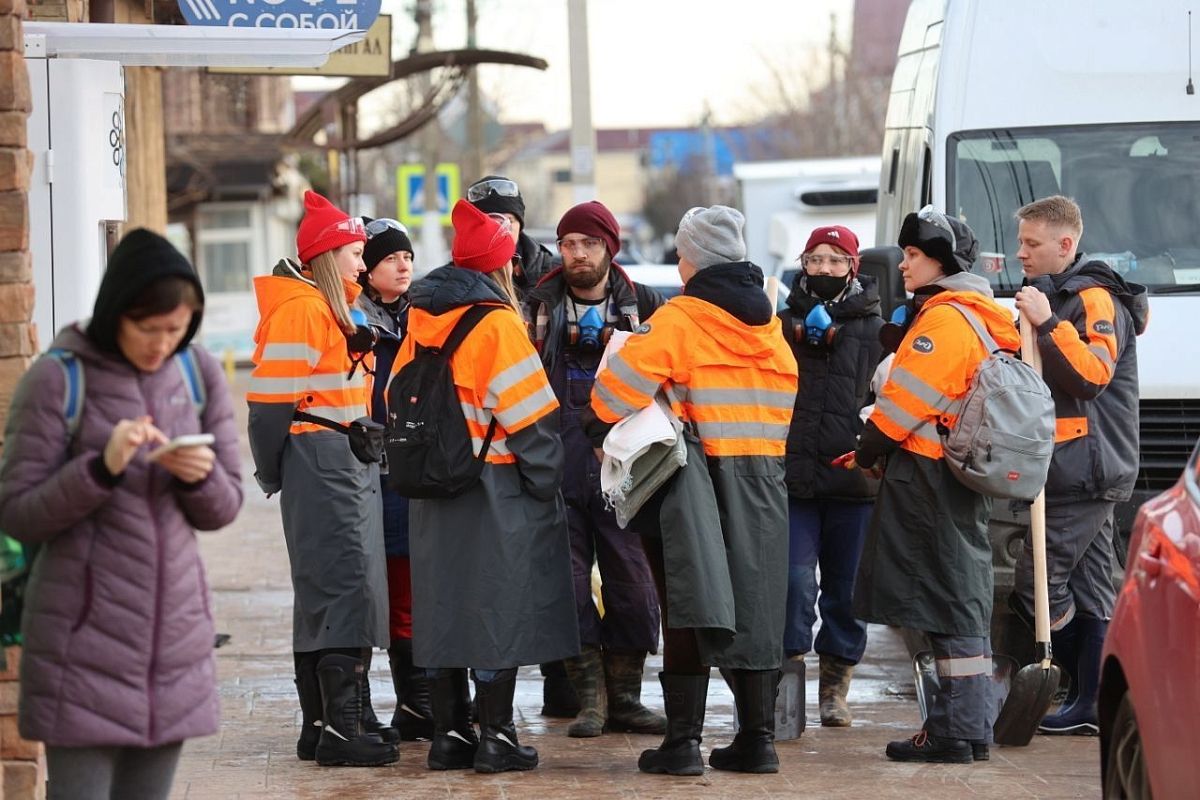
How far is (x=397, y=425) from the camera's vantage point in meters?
6.80

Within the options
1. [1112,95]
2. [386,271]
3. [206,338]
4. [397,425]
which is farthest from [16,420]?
[206,338]

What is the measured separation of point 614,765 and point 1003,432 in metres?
1.81

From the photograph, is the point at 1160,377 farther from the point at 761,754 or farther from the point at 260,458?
the point at 260,458

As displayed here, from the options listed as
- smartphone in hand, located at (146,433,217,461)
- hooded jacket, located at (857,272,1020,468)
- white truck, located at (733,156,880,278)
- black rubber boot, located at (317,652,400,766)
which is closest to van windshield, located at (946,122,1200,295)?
hooded jacket, located at (857,272,1020,468)

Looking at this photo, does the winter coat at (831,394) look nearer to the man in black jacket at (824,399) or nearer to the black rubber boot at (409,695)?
the man in black jacket at (824,399)

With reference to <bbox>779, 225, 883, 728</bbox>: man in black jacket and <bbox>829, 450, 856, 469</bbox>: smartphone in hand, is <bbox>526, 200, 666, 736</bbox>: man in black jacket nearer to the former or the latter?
<bbox>779, 225, 883, 728</bbox>: man in black jacket

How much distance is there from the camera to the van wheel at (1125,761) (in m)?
4.91

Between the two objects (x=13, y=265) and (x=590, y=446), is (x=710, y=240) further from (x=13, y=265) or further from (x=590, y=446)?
(x=13, y=265)

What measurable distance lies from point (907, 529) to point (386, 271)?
86.7 inches

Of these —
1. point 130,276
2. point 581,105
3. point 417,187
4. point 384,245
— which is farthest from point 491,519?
point 417,187

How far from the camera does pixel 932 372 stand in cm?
689

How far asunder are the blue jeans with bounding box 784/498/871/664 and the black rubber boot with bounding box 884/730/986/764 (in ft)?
1.92

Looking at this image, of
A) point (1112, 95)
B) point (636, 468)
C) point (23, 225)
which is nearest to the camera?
point (23, 225)

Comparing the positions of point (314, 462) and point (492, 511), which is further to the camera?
point (314, 462)
